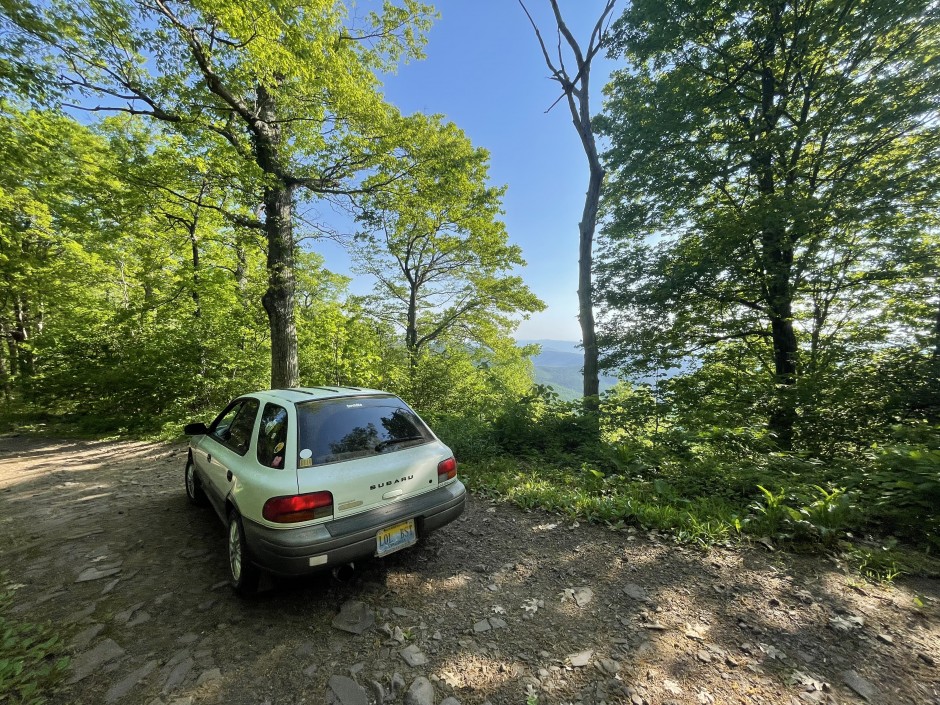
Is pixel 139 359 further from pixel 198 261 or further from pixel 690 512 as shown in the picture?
pixel 690 512

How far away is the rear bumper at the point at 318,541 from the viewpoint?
2496 mm

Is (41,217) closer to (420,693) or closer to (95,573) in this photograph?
(95,573)

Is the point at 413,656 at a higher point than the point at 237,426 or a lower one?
lower

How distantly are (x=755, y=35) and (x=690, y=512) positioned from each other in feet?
32.3

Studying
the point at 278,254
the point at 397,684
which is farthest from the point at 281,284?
the point at 397,684

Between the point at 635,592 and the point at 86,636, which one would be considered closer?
the point at 86,636

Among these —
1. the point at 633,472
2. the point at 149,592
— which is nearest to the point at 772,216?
the point at 633,472

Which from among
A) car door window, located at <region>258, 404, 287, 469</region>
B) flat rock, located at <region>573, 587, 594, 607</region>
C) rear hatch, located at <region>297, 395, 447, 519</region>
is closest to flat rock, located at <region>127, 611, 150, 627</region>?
car door window, located at <region>258, 404, 287, 469</region>

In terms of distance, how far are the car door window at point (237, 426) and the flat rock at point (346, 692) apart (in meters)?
1.96

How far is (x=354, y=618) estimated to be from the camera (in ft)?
8.73

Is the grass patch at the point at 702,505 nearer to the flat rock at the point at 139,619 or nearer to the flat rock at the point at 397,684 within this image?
the flat rock at the point at 397,684

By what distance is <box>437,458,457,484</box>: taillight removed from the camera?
3390 mm

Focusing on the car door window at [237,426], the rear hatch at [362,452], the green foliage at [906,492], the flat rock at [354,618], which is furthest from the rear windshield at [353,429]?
the green foliage at [906,492]

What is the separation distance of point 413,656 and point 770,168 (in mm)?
10509
